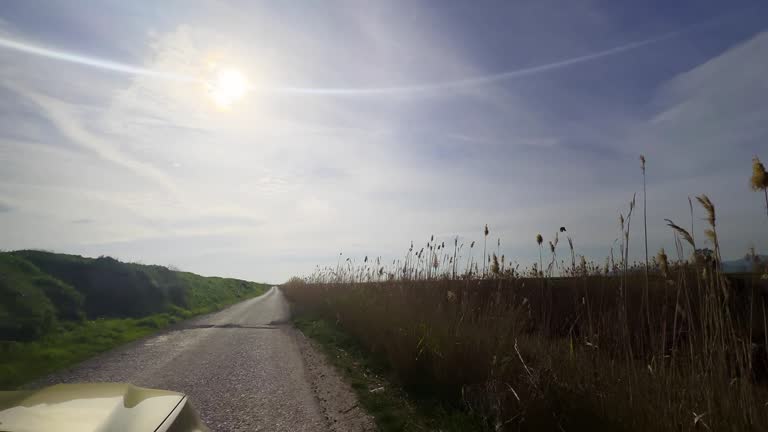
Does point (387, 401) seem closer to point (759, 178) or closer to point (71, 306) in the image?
point (759, 178)

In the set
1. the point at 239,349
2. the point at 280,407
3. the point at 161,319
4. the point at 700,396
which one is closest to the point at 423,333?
the point at 280,407

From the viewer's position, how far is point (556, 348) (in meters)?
5.78

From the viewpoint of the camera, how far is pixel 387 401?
6.41m

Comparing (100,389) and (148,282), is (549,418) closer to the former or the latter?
(100,389)

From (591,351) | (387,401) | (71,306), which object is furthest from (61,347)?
(591,351)

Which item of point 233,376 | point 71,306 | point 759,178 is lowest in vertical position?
point 233,376

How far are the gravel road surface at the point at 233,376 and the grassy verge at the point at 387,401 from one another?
0.27 m

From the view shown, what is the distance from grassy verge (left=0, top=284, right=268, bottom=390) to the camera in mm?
8398

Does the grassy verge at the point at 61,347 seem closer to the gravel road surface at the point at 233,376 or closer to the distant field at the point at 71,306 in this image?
the distant field at the point at 71,306

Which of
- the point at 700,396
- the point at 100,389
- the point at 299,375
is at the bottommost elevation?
the point at 299,375

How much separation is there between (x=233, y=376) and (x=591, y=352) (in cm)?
609

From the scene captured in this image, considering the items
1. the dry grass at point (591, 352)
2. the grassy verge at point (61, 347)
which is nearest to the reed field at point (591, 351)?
the dry grass at point (591, 352)

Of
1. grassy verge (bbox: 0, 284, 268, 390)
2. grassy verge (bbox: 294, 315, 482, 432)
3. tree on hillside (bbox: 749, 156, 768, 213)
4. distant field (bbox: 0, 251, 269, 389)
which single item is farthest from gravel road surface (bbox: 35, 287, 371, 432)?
tree on hillside (bbox: 749, 156, 768, 213)

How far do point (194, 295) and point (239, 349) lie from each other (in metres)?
20.8
